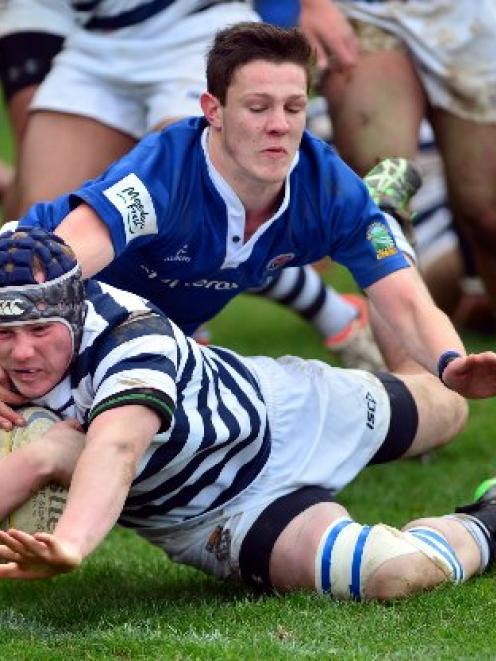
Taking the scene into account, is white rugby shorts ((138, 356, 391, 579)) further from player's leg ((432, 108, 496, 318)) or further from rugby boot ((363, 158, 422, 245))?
player's leg ((432, 108, 496, 318))

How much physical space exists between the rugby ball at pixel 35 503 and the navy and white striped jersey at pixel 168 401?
3.8 inches

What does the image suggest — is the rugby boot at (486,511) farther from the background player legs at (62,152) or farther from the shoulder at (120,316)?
the background player legs at (62,152)

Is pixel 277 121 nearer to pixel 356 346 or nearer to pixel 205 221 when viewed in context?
pixel 205 221

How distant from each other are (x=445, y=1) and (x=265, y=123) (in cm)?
220

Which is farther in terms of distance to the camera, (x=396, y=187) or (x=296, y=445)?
(x=396, y=187)

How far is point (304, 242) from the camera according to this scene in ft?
17.3

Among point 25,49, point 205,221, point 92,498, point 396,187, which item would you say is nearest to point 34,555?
point 92,498

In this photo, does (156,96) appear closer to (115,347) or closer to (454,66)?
(454,66)

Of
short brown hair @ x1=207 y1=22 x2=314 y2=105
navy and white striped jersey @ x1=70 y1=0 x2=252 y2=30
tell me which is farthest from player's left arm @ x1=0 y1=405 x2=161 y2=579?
navy and white striped jersey @ x1=70 y1=0 x2=252 y2=30

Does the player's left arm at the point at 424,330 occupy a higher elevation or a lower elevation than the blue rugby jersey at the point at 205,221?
lower

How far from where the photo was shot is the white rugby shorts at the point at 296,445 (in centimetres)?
471

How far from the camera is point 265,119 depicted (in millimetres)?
5012

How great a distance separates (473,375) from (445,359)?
195 millimetres

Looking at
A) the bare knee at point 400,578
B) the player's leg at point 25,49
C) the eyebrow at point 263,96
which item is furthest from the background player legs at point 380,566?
the player's leg at point 25,49
